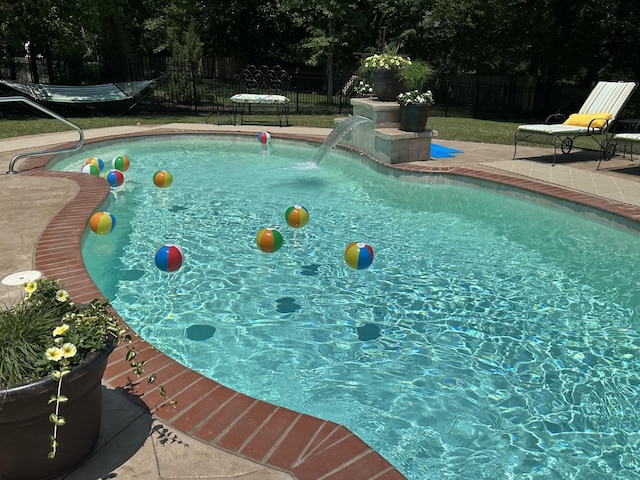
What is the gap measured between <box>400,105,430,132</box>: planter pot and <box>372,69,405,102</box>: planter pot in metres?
0.82

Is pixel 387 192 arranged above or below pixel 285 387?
above

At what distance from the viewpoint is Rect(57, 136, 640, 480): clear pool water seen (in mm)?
3475

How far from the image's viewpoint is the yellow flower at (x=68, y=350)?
213cm

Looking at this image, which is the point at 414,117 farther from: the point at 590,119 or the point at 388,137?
the point at 590,119

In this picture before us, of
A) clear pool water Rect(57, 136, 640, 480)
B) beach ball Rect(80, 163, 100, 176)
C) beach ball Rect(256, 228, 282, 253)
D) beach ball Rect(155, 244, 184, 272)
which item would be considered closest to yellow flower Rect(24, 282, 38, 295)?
clear pool water Rect(57, 136, 640, 480)

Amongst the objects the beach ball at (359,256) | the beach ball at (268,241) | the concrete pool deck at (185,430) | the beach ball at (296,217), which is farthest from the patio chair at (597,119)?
the concrete pool deck at (185,430)

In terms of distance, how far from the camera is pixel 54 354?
6.91ft

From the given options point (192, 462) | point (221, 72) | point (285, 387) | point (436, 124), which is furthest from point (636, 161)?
point (221, 72)

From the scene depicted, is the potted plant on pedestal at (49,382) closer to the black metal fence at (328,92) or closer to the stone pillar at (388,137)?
the stone pillar at (388,137)

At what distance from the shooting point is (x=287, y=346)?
14.6 feet

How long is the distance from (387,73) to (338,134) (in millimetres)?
2011

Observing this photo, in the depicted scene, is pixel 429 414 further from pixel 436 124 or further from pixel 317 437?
pixel 436 124

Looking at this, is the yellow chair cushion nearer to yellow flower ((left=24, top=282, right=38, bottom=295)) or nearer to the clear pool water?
the clear pool water

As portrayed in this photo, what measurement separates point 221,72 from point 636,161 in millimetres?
31815
